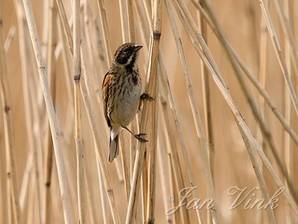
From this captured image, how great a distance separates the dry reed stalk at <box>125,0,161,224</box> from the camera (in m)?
1.87

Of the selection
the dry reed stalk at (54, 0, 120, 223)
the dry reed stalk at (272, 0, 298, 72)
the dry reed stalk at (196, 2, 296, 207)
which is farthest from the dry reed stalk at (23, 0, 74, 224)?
the dry reed stalk at (272, 0, 298, 72)

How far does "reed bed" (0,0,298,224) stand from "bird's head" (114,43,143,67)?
0.03 m

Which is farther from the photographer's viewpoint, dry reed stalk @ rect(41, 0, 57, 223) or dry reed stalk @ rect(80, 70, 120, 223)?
dry reed stalk @ rect(41, 0, 57, 223)

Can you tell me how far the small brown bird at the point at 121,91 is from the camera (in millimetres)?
2268

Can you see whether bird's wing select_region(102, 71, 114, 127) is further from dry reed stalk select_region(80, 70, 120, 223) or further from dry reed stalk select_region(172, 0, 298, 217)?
dry reed stalk select_region(172, 0, 298, 217)

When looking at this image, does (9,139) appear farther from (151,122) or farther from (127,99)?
(151,122)

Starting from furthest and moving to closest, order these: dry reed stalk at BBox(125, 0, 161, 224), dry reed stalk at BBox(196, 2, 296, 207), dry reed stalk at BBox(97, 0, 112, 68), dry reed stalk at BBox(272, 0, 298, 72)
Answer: dry reed stalk at BBox(272, 0, 298, 72)
dry reed stalk at BBox(97, 0, 112, 68)
dry reed stalk at BBox(196, 2, 296, 207)
dry reed stalk at BBox(125, 0, 161, 224)

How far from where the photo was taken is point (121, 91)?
7.98 feet

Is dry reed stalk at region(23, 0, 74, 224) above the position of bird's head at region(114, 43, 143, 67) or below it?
below

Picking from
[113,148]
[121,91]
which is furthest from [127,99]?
[113,148]

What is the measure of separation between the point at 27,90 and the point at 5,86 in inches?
13.9

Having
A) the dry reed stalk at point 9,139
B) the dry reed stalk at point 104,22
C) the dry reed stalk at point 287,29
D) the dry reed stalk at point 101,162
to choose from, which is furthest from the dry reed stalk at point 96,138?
the dry reed stalk at point 287,29

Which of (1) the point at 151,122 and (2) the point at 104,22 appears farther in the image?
(2) the point at 104,22

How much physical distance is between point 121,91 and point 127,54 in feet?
0.68
